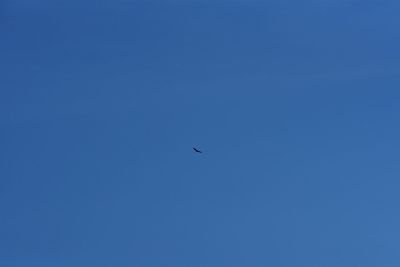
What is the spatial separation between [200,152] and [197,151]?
0.10ft

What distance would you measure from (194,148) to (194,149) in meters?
0.01

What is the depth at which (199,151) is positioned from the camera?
2301 mm

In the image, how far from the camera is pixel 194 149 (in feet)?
7.56

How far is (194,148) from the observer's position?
2.31 meters

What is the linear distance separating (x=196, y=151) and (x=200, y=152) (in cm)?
4

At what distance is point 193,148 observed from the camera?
7.60 feet

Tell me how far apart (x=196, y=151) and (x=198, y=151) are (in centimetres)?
2

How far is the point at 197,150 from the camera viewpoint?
2297 millimetres

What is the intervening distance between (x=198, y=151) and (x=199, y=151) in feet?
0.03

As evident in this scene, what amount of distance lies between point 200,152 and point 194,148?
0.07 m

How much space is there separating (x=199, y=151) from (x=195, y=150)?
0.04 meters

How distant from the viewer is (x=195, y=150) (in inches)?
90.5

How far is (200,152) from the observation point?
230 centimetres
